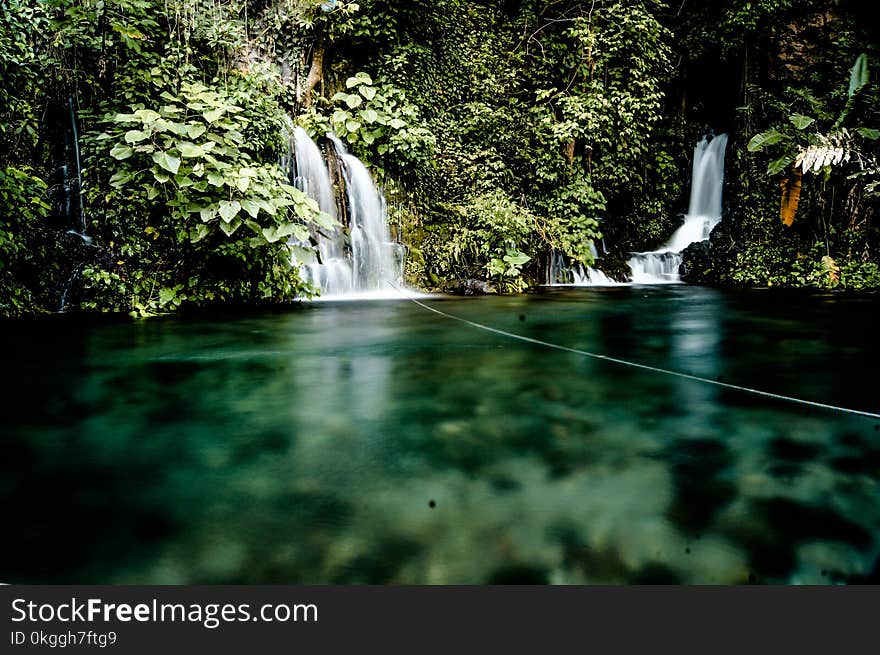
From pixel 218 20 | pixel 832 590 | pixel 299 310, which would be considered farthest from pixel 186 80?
pixel 832 590

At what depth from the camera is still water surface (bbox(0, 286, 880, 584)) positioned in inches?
69.1

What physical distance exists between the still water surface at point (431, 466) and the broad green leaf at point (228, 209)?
158 centimetres

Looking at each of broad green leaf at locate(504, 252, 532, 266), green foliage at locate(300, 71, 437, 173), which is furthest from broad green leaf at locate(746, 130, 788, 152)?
green foliage at locate(300, 71, 437, 173)

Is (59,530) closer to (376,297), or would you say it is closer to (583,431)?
(583,431)

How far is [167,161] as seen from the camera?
614 centimetres

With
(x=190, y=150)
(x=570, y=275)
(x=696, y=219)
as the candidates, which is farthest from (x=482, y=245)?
(x=696, y=219)

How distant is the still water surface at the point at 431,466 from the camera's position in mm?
1755

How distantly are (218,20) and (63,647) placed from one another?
9.06 m

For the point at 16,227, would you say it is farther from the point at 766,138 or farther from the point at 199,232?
the point at 766,138

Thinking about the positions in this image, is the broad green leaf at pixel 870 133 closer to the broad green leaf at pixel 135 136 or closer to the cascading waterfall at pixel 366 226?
the cascading waterfall at pixel 366 226

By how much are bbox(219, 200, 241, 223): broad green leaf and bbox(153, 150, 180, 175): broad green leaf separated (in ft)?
1.82

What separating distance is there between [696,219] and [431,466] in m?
12.7

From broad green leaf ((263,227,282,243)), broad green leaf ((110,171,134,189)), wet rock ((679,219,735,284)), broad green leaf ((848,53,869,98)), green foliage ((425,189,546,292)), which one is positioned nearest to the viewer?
broad green leaf ((110,171,134,189))

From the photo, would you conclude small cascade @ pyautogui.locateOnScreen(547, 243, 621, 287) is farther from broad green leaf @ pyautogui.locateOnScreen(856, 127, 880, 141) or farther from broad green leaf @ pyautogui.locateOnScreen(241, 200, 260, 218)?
broad green leaf @ pyautogui.locateOnScreen(241, 200, 260, 218)
